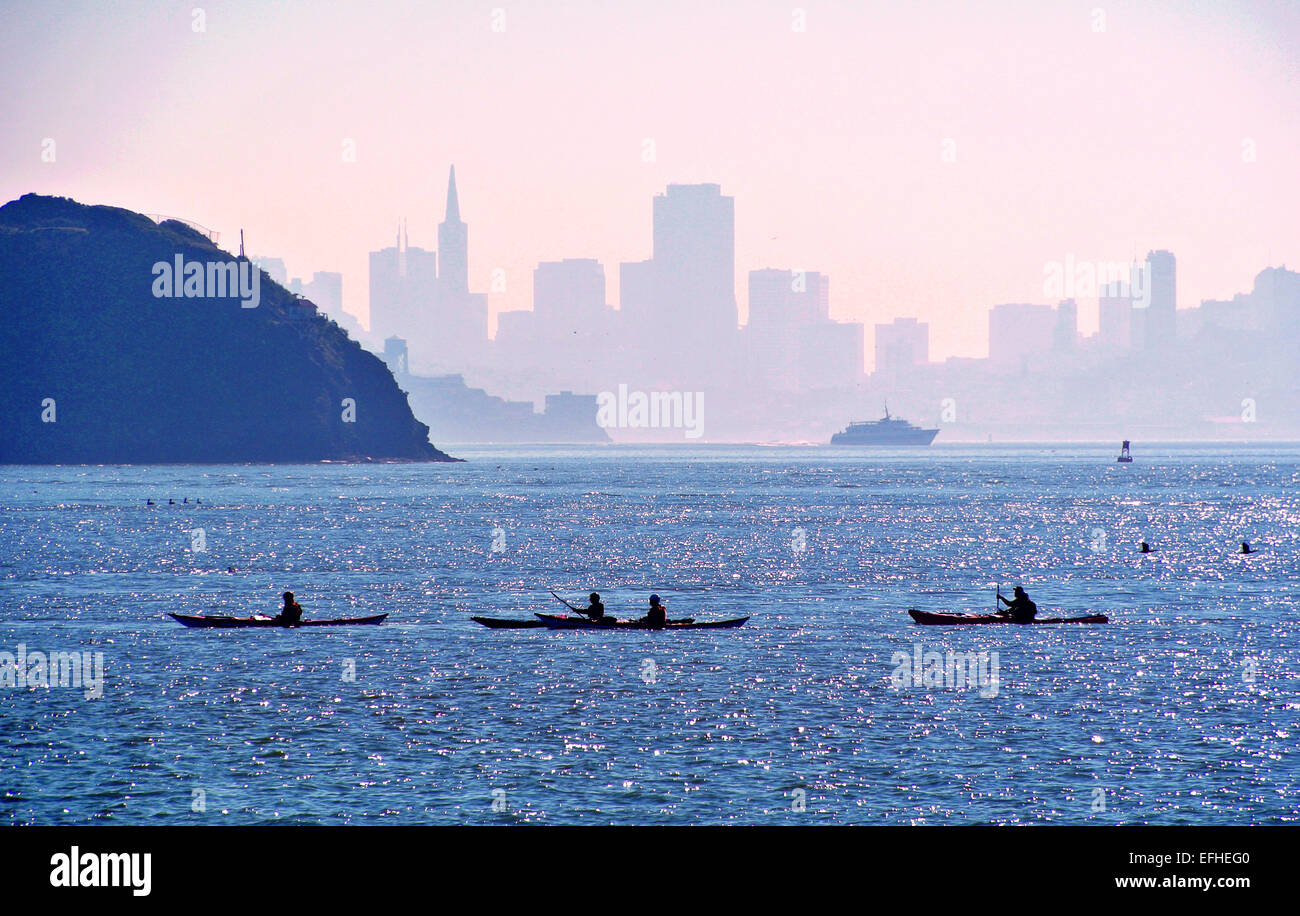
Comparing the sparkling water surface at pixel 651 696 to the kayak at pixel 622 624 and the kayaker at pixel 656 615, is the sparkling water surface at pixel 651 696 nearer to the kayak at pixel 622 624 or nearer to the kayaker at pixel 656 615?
the kayak at pixel 622 624

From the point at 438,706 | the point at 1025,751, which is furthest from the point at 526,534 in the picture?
the point at 1025,751

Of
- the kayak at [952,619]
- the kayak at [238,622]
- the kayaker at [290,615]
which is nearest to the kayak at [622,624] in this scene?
the kayak at [952,619]

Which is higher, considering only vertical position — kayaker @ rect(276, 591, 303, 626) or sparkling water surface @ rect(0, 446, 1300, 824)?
kayaker @ rect(276, 591, 303, 626)

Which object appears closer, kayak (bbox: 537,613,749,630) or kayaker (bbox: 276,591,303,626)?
kayak (bbox: 537,613,749,630)

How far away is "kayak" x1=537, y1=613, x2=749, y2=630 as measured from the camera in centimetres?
5041

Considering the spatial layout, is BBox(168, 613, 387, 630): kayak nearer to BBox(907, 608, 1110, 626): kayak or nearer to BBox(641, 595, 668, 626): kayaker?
BBox(641, 595, 668, 626): kayaker

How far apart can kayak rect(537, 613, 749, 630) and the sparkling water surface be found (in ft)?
1.75

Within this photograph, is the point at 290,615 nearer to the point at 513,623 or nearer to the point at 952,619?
the point at 513,623

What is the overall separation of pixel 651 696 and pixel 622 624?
43.2 feet

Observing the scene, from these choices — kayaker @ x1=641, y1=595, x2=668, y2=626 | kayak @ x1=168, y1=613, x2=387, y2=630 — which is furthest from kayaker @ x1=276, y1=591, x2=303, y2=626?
kayaker @ x1=641, y1=595, x2=668, y2=626

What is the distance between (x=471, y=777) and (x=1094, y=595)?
162 feet

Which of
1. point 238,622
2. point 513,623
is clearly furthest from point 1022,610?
point 238,622

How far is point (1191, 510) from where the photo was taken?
150 metres
